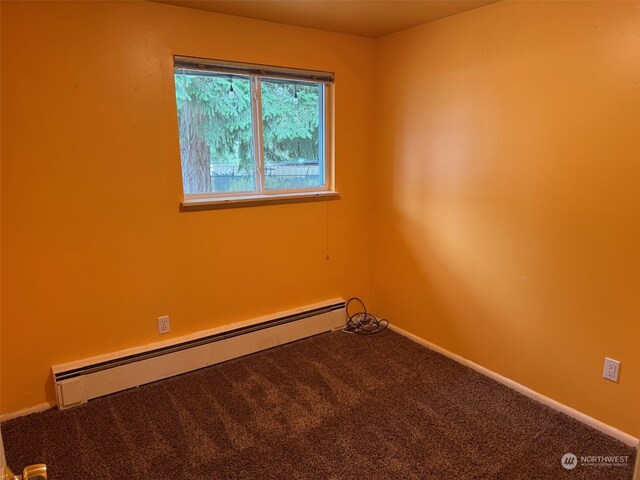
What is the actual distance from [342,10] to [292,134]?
0.88 m

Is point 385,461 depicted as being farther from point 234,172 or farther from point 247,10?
point 247,10

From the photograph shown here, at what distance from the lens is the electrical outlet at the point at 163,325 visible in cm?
266

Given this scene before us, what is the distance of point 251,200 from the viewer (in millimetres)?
2842

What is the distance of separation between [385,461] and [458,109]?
80.7 inches

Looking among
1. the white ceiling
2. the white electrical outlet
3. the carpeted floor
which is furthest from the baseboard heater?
the white ceiling

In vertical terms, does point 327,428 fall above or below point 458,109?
below

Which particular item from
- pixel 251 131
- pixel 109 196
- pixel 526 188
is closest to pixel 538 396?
pixel 526 188

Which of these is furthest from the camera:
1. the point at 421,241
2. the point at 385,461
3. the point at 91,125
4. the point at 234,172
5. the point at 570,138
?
the point at 421,241

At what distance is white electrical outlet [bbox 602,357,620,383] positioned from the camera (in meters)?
2.09

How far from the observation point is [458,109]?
8.72 ft

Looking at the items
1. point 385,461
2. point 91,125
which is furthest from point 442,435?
point 91,125

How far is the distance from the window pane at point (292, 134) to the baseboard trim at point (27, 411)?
1864 mm

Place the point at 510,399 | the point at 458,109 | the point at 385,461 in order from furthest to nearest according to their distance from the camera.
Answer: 1. the point at 458,109
2. the point at 510,399
3. the point at 385,461

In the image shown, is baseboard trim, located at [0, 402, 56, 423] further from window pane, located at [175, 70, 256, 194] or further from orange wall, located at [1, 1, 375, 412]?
window pane, located at [175, 70, 256, 194]
